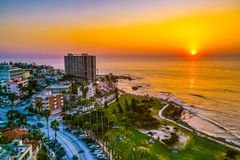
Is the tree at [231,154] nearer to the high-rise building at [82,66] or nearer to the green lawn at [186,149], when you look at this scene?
the green lawn at [186,149]

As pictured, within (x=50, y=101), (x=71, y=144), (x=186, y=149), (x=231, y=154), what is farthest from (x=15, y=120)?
(x=231, y=154)

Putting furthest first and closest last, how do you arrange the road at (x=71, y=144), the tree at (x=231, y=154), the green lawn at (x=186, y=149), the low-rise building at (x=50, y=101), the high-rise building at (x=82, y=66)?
the high-rise building at (x=82, y=66)
the low-rise building at (x=50, y=101)
the green lawn at (x=186, y=149)
the tree at (x=231, y=154)
the road at (x=71, y=144)

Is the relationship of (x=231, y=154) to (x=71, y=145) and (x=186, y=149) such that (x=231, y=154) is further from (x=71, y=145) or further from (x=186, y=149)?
(x=71, y=145)

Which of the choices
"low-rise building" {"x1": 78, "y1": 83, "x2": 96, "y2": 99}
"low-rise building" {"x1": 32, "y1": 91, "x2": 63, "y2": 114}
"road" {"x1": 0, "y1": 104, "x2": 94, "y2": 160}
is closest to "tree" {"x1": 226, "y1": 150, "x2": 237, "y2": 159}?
"road" {"x1": 0, "y1": 104, "x2": 94, "y2": 160}

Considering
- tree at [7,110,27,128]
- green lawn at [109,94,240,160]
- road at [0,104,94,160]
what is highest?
tree at [7,110,27,128]

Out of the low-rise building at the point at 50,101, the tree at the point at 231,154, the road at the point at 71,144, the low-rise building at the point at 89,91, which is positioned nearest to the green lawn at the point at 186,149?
the tree at the point at 231,154

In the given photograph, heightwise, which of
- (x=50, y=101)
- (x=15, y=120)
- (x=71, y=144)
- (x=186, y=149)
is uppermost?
(x=50, y=101)

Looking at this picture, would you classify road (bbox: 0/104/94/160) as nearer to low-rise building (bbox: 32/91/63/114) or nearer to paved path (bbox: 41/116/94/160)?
paved path (bbox: 41/116/94/160)
